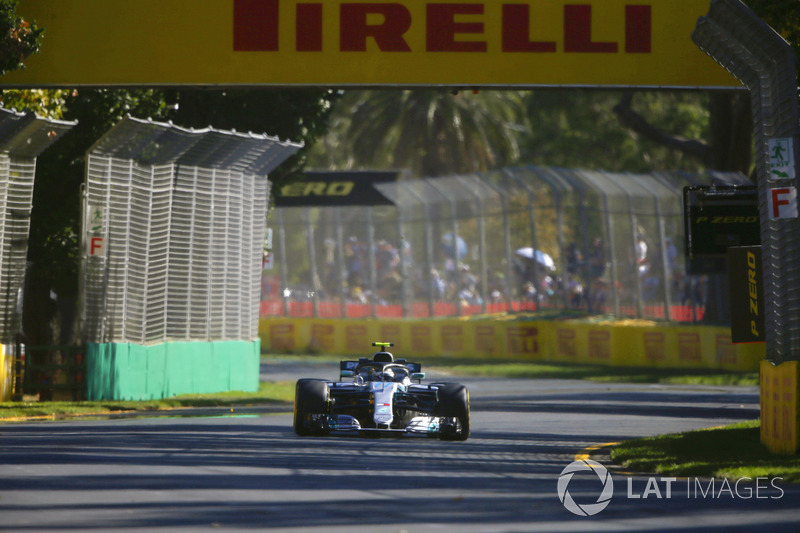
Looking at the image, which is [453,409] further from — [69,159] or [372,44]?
[69,159]

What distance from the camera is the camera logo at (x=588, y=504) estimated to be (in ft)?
33.3

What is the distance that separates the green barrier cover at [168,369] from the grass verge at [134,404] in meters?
0.27

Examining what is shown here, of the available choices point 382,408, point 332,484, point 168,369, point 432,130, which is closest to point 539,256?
point 168,369

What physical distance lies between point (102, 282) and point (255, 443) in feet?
26.5

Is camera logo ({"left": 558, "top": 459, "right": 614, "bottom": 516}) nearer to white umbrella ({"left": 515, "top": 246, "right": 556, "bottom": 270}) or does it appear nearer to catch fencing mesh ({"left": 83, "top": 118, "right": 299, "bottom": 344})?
catch fencing mesh ({"left": 83, "top": 118, "right": 299, "bottom": 344})

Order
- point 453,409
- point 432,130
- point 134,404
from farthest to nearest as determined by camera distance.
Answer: point 432,130 < point 134,404 < point 453,409

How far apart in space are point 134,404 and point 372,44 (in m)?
7.69

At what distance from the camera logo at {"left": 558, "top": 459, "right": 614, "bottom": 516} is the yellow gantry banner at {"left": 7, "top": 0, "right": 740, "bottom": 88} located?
6.27 m

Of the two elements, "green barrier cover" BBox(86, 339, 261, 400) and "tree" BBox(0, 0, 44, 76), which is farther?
"green barrier cover" BBox(86, 339, 261, 400)

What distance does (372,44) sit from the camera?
1798 centimetres

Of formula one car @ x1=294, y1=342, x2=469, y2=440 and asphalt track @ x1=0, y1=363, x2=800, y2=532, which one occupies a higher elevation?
formula one car @ x1=294, y1=342, x2=469, y2=440

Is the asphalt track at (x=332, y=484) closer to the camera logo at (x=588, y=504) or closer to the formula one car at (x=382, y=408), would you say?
the camera logo at (x=588, y=504)

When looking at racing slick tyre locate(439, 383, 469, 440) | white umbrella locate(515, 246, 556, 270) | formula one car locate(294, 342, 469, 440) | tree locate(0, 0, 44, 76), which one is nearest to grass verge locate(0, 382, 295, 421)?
tree locate(0, 0, 44, 76)

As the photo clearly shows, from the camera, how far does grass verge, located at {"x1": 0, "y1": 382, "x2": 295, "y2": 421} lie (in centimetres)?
1967
